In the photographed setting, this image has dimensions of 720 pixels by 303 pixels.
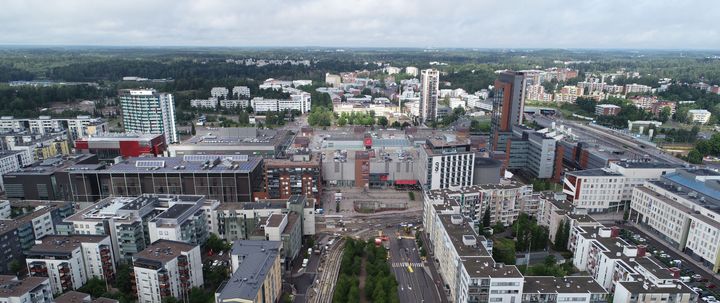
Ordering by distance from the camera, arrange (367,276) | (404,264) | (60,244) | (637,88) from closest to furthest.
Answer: (60,244) < (367,276) < (404,264) < (637,88)

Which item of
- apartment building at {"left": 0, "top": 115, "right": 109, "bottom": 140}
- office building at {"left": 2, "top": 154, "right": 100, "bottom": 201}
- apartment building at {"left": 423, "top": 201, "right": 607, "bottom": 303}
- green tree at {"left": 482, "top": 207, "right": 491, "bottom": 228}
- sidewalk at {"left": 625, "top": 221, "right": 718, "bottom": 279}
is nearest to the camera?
apartment building at {"left": 423, "top": 201, "right": 607, "bottom": 303}

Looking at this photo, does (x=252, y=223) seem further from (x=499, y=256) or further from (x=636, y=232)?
(x=636, y=232)

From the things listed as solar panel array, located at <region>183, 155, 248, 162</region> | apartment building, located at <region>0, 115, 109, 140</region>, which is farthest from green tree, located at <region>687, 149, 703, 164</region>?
apartment building, located at <region>0, 115, 109, 140</region>

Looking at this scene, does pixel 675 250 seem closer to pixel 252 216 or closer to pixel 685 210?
pixel 685 210

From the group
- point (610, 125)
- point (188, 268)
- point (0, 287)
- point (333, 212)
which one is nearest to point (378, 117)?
point (610, 125)

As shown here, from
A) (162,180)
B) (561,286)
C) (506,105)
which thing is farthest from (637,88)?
(162,180)

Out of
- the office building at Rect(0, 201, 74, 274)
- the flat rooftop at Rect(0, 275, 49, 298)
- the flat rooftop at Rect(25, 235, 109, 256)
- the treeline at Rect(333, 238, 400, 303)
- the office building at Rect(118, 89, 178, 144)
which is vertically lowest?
the treeline at Rect(333, 238, 400, 303)

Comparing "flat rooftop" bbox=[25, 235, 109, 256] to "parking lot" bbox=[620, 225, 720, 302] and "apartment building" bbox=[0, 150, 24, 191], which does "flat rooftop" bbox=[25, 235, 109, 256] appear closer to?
"apartment building" bbox=[0, 150, 24, 191]
